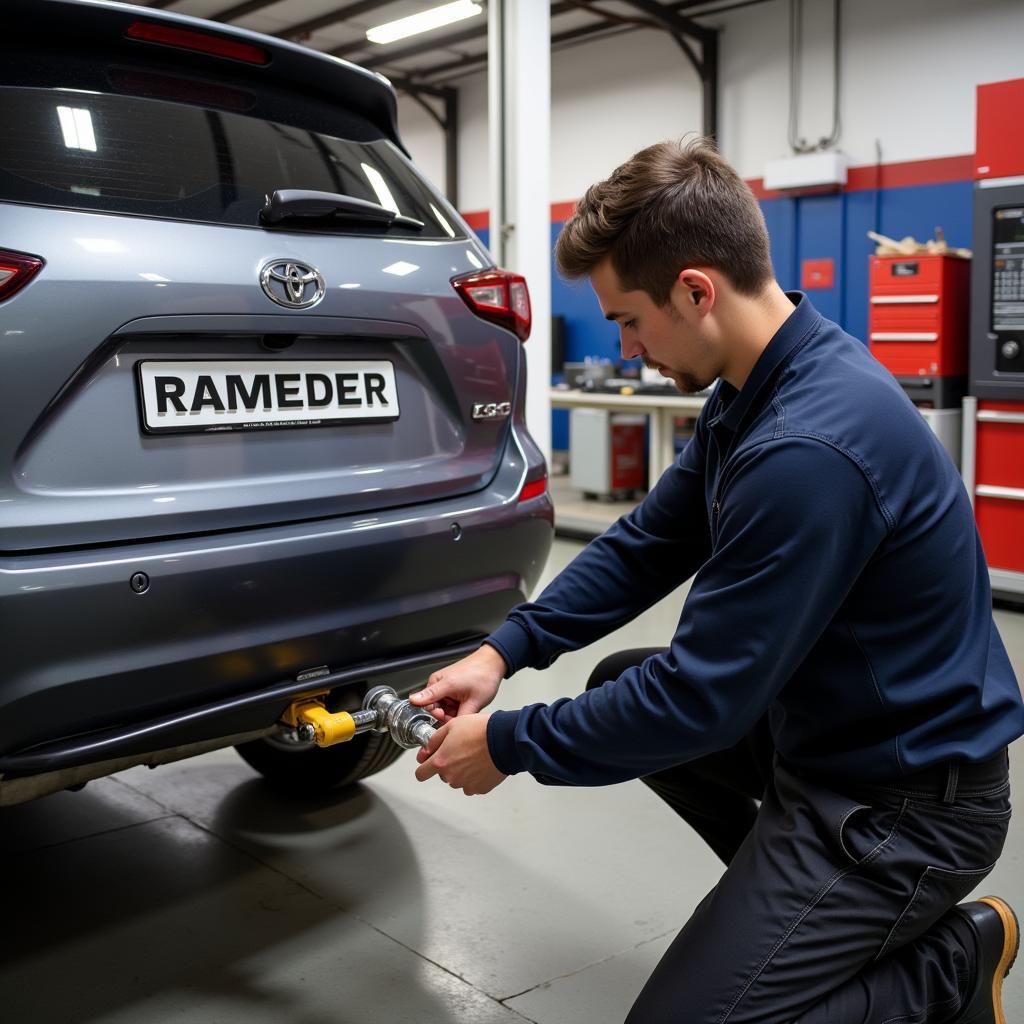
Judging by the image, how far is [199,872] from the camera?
7.32 feet

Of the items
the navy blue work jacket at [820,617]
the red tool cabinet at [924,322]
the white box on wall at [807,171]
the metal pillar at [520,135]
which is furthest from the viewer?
the white box on wall at [807,171]

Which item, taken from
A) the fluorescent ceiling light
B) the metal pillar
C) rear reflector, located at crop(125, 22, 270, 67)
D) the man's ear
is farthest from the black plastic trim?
the fluorescent ceiling light

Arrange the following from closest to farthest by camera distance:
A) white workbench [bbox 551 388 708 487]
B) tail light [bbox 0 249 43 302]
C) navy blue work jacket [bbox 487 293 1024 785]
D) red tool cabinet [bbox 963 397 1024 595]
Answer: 1. navy blue work jacket [bbox 487 293 1024 785]
2. tail light [bbox 0 249 43 302]
3. red tool cabinet [bbox 963 397 1024 595]
4. white workbench [bbox 551 388 708 487]

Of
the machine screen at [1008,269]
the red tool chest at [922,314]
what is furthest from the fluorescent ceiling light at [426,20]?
the machine screen at [1008,269]

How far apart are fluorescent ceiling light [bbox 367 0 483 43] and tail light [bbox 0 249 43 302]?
687 centimetres

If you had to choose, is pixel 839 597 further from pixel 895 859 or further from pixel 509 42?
pixel 509 42

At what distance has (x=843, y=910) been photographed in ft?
4.43

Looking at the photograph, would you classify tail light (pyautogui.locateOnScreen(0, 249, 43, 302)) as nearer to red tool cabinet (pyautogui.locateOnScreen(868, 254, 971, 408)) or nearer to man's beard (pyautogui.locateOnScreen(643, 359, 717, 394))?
man's beard (pyautogui.locateOnScreen(643, 359, 717, 394))

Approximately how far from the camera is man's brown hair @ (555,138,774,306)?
134 cm

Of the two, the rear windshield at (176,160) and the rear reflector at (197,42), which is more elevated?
the rear reflector at (197,42)

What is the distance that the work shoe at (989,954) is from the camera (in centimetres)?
147

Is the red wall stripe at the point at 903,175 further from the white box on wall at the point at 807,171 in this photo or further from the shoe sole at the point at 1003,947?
the shoe sole at the point at 1003,947

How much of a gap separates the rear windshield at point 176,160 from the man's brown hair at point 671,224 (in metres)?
0.57

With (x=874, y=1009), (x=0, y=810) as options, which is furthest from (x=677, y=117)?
(x=874, y=1009)
